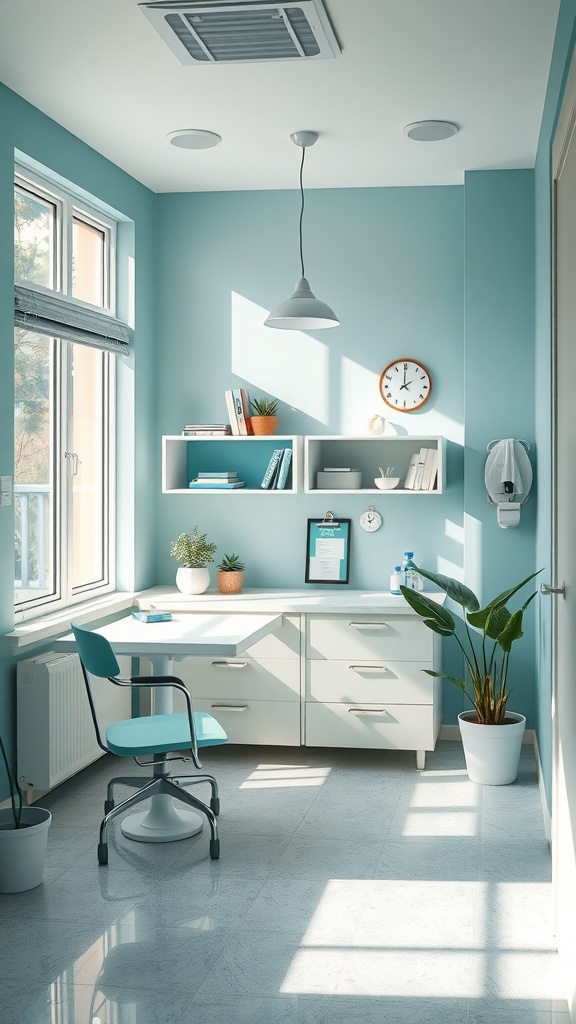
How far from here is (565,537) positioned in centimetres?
258

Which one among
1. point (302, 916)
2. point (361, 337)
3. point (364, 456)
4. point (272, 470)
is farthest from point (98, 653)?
point (361, 337)

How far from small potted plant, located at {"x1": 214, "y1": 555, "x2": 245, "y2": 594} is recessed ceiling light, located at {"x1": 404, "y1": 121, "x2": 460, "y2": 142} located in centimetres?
223

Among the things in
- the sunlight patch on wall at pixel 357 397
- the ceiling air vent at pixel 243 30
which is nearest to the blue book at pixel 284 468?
the sunlight patch on wall at pixel 357 397

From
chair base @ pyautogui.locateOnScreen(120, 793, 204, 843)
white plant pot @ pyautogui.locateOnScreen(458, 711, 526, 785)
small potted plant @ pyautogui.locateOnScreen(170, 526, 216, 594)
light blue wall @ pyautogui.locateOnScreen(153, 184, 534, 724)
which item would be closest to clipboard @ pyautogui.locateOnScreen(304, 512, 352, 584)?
light blue wall @ pyautogui.locateOnScreen(153, 184, 534, 724)

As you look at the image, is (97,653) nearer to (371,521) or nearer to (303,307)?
(303,307)

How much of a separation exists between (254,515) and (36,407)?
145 cm

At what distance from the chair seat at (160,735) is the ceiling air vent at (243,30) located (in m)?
2.37

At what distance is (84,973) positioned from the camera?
2656 millimetres

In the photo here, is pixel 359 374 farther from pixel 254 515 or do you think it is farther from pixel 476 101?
pixel 476 101

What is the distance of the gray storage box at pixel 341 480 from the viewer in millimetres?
4973

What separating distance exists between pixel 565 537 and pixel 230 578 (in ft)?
8.66

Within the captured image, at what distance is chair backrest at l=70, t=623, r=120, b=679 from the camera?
3.32 metres

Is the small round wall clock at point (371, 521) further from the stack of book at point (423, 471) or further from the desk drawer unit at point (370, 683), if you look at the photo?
the desk drawer unit at point (370, 683)

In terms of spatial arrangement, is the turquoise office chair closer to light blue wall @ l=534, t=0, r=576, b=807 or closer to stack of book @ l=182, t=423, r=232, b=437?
light blue wall @ l=534, t=0, r=576, b=807
